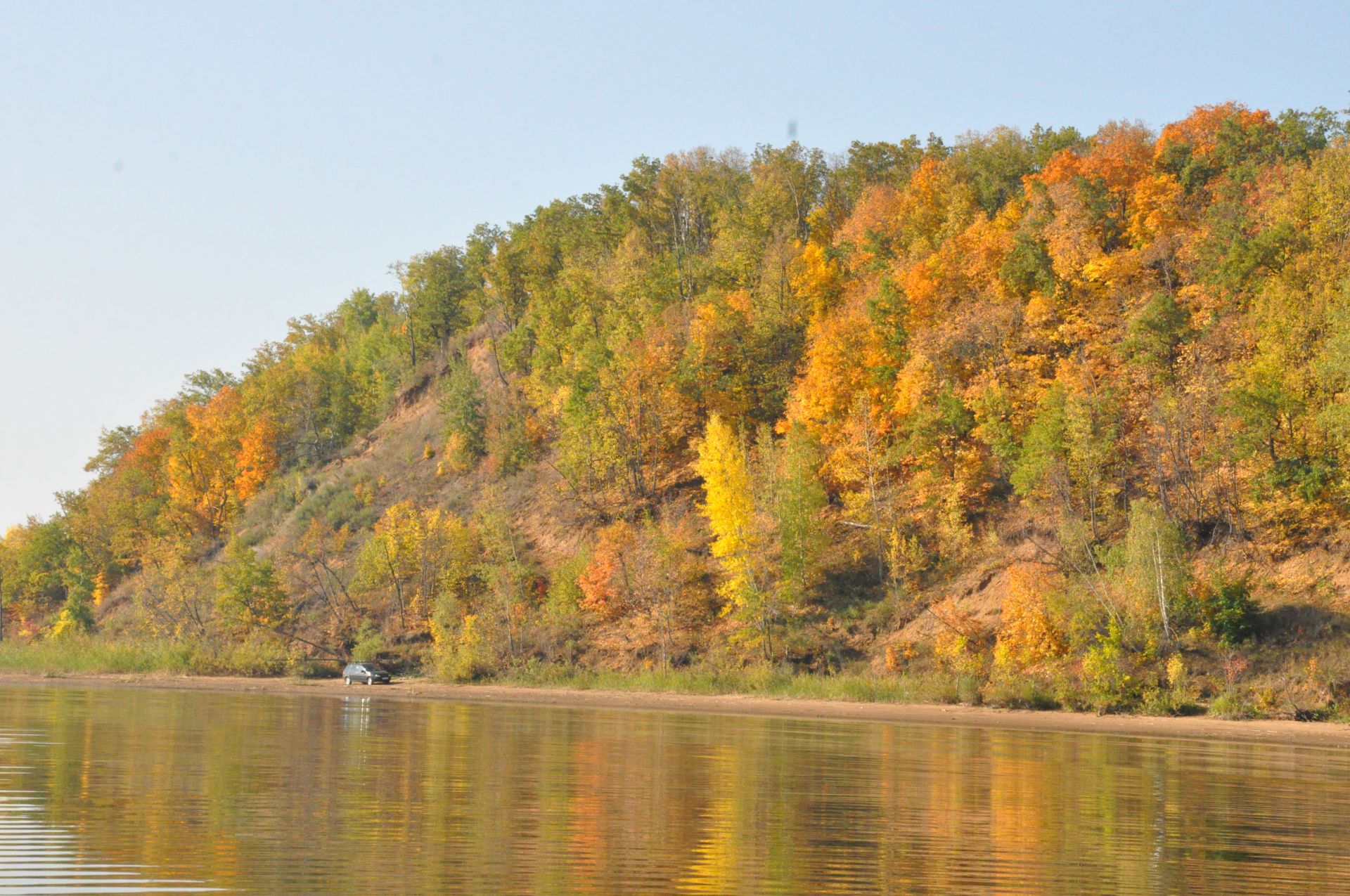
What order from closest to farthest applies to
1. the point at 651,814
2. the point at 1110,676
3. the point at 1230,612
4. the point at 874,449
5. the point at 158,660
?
the point at 651,814
the point at 1110,676
the point at 1230,612
the point at 874,449
the point at 158,660

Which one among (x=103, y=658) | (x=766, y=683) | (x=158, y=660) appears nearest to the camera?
(x=766, y=683)

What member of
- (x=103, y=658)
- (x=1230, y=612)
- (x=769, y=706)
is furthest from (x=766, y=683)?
(x=103, y=658)

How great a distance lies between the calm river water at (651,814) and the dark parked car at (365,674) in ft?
113

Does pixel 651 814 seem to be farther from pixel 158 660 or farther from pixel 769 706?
pixel 158 660

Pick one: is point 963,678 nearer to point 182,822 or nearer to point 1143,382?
point 1143,382

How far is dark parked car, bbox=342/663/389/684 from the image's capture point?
243 ft

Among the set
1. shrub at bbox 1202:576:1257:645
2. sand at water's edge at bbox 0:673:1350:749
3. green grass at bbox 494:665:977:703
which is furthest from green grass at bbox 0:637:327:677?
shrub at bbox 1202:576:1257:645

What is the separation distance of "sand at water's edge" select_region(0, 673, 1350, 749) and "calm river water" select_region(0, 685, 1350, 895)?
5.42 m

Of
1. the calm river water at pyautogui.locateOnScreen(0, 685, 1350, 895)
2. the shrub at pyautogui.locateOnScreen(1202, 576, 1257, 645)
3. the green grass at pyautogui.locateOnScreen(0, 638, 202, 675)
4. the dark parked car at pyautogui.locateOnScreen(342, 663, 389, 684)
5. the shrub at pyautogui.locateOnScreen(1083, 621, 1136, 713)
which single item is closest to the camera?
the calm river water at pyautogui.locateOnScreen(0, 685, 1350, 895)

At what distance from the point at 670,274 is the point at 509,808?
272 ft

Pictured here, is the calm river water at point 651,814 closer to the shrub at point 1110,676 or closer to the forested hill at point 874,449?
the shrub at point 1110,676

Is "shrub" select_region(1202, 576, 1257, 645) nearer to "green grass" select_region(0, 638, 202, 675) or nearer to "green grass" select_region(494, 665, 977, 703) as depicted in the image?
"green grass" select_region(494, 665, 977, 703)

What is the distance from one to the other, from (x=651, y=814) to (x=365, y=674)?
5588 centimetres

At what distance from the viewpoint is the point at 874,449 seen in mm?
74062
